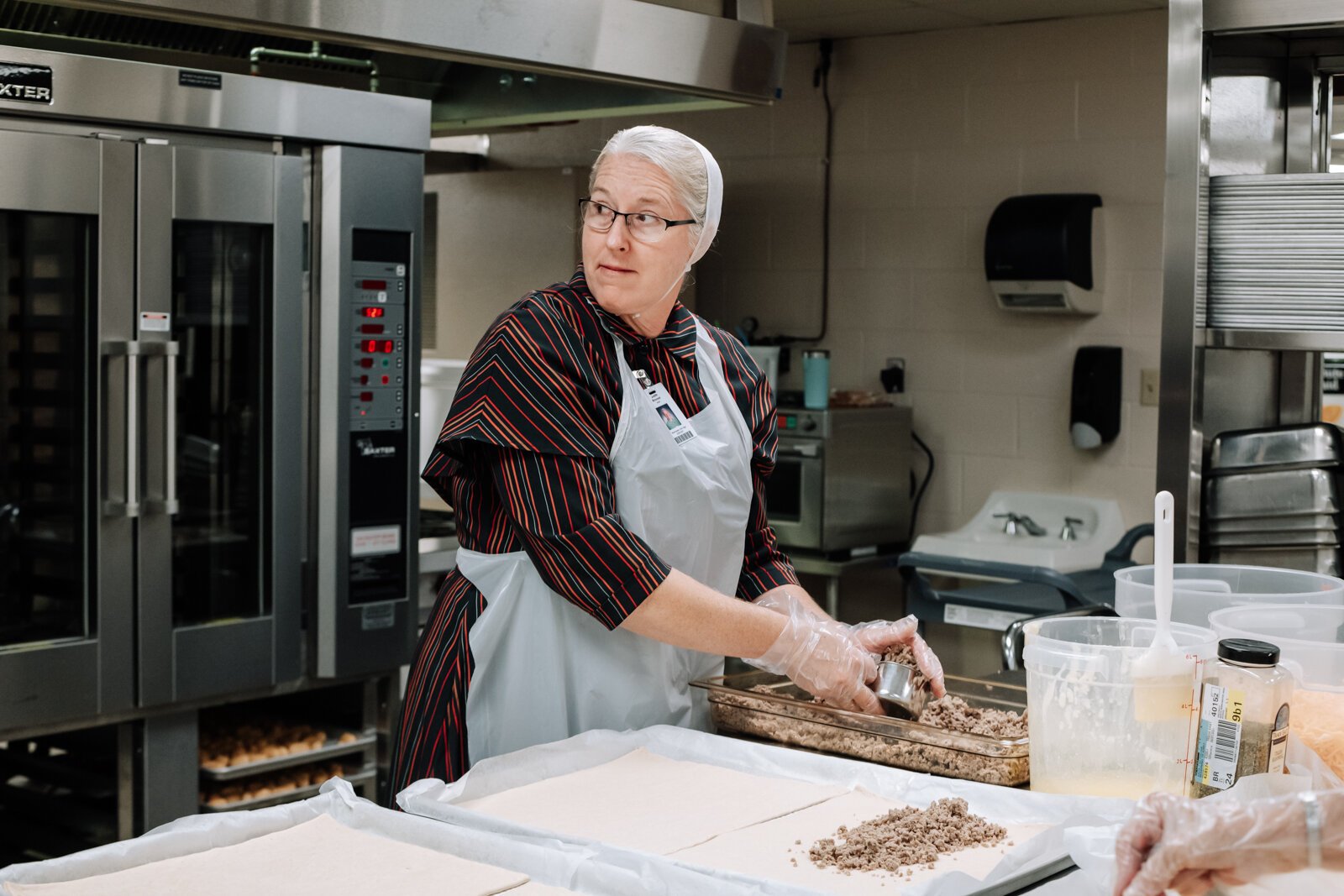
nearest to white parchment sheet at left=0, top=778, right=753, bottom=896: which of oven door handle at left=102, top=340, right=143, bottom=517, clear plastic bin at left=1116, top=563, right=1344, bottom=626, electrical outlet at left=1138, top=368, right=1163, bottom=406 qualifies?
clear plastic bin at left=1116, top=563, right=1344, bottom=626

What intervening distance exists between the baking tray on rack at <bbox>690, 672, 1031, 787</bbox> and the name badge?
34 cm

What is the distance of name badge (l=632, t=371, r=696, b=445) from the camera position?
193cm

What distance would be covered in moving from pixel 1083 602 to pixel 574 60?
2069 millimetres

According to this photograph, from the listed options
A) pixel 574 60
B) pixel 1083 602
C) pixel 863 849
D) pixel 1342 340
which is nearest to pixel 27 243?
pixel 574 60

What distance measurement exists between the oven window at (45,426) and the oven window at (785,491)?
7.62 feet

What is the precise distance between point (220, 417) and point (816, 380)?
87.0 inches

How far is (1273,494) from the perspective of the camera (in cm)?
225

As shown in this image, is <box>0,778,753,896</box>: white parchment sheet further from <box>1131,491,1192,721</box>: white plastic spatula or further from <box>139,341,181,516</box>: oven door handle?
<box>139,341,181,516</box>: oven door handle

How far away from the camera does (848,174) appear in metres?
4.89

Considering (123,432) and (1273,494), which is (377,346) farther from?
(1273,494)

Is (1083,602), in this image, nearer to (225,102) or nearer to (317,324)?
(317,324)

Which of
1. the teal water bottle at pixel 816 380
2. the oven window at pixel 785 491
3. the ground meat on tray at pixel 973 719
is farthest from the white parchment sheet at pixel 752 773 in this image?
the teal water bottle at pixel 816 380

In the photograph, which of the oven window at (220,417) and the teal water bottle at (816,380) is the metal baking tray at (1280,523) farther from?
the teal water bottle at (816,380)

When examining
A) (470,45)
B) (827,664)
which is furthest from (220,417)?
(827,664)
